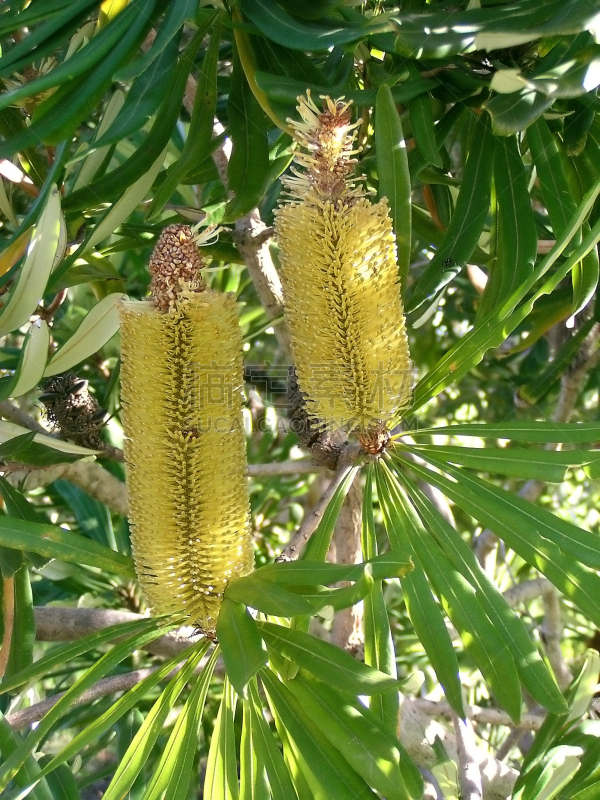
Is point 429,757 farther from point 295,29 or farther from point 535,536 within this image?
point 295,29

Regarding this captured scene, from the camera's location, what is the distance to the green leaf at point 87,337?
905 millimetres

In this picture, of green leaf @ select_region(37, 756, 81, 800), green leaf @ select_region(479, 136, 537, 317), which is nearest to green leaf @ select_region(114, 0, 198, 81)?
green leaf @ select_region(479, 136, 537, 317)

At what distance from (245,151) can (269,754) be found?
621 mm

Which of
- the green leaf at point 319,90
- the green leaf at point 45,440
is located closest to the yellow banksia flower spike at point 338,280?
the green leaf at point 319,90

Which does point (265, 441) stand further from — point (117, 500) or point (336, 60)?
point (336, 60)

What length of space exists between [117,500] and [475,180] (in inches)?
32.3

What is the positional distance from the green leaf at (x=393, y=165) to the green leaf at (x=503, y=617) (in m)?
0.26

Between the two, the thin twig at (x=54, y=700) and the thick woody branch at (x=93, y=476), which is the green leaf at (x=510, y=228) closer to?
the thick woody branch at (x=93, y=476)

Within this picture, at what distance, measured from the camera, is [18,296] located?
0.78m

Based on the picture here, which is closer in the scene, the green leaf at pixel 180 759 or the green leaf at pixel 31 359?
the green leaf at pixel 180 759

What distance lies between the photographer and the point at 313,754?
25.7 inches

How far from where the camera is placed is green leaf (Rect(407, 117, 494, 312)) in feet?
2.69

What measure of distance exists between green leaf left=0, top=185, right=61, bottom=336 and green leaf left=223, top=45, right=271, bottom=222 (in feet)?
0.57

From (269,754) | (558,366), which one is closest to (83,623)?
(269,754)
